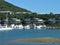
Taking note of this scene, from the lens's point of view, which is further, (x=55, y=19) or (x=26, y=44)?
(x=55, y=19)

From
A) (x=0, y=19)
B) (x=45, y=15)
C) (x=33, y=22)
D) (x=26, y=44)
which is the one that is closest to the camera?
(x=26, y=44)

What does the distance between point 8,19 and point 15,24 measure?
15.4ft

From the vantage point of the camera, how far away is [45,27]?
17725 centimetres

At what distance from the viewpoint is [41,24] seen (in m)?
181

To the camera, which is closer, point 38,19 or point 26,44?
point 26,44

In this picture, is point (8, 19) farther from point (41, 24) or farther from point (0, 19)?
point (41, 24)

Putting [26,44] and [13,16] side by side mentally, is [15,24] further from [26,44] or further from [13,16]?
[26,44]

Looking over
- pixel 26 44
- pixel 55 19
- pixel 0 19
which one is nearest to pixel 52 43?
pixel 26 44

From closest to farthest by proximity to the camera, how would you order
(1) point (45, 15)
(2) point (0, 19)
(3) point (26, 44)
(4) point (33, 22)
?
(3) point (26, 44) < (2) point (0, 19) < (4) point (33, 22) < (1) point (45, 15)

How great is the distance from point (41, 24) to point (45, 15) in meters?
15.3

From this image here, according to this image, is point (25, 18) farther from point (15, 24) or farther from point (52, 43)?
point (52, 43)

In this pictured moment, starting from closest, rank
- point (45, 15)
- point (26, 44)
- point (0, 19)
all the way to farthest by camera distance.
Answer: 1. point (26, 44)
2. point (0, 19)
3. point (45, 15)

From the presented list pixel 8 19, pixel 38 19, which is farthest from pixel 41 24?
pixel 8 19

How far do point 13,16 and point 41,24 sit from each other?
524 inches
